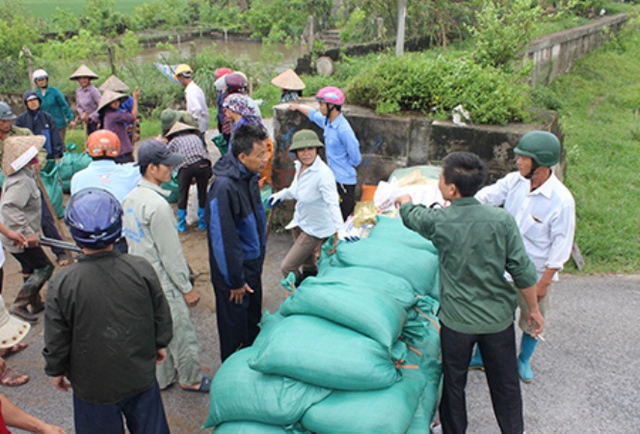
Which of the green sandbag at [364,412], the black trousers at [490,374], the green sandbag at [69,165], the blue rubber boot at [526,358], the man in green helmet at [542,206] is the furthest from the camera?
the green sandbag at [69,165]

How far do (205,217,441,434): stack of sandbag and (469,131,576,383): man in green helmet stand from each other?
0.80 m

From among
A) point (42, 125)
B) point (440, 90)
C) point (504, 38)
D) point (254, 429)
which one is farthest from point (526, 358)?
point (42, 125)

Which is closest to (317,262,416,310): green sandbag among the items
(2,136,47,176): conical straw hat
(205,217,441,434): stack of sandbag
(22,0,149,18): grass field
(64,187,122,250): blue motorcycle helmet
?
(205,217,441,434): stack of sandbag

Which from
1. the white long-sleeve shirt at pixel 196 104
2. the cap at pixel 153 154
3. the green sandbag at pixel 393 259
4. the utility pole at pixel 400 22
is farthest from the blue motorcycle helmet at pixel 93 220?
the utility pole at pixel 400 22

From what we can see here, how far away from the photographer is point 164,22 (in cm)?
3023

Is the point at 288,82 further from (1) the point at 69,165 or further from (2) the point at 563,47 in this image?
(2) the point at 563,47

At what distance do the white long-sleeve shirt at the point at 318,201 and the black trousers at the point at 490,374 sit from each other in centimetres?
147

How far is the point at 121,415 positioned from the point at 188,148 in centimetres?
334

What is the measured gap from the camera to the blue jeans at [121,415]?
2.30m

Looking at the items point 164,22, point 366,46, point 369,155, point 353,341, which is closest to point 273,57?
point 366,46

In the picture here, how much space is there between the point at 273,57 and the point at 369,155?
11.1 metres

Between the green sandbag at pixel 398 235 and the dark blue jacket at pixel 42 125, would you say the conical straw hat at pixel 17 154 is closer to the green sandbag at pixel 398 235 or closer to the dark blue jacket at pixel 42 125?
the dark blue jacket at pixel 42 125

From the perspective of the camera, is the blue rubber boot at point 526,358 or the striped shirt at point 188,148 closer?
the blue rubber boot at point 526,358

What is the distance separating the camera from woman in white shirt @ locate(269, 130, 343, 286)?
3.92 meters
